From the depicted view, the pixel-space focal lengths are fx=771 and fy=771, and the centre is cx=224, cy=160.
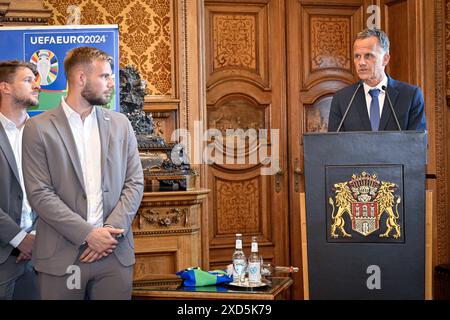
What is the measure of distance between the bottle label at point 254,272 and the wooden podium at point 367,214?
20.2 inches

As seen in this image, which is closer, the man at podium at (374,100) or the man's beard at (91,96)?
the man's beard at (91,96)

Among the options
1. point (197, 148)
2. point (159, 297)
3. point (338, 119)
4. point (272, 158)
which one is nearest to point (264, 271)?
point (159, 297)

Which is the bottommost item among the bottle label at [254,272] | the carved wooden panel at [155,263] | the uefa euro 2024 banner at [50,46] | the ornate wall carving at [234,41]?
the carved wooden panel at [155,263]

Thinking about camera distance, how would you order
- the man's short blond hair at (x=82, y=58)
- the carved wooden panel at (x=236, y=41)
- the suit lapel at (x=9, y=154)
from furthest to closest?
1. the carved wooden panel at (x=236, y=41)
2. the suit lapel at (x=9, y=154)
3. the man's short blond hair at (x=82, y=58)

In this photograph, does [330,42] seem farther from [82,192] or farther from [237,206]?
[82,192]

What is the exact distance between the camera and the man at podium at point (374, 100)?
3348mm

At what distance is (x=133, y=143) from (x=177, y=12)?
2463mm

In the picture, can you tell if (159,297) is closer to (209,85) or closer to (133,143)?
(133,143)

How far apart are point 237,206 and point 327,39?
1532 mm

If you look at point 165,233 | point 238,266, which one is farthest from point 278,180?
point 238,266

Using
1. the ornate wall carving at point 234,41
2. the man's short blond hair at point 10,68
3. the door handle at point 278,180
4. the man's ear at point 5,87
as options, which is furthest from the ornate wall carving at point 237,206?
the man's ear at point 5,87

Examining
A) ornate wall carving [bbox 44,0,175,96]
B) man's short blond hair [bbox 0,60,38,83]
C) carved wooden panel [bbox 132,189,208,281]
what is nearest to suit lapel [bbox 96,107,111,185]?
man's short blond hair [bbox 0,60,38,83]

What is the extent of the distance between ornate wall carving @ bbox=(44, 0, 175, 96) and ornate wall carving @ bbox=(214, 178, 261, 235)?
93cm

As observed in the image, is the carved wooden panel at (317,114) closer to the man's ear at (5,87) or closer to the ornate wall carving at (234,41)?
the ornate wall carving at (234,41)
